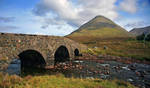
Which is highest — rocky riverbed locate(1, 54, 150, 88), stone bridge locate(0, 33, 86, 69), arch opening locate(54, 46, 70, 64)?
stone bridge locate(0, 33, 86, 69)

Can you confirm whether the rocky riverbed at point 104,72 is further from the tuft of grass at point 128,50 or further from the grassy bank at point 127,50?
the grassy bank at point 127,50

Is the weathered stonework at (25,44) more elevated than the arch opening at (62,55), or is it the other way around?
the weathered stonework at (25,44)

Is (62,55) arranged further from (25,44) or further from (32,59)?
(25,44)

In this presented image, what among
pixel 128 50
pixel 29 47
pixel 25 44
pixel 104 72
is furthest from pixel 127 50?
pixel 25 44

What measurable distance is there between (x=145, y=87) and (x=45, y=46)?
13120 millimetres

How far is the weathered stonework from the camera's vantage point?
37.9 ft

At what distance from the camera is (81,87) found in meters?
8.70

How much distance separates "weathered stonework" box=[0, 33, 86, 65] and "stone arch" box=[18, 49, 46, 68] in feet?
2.18

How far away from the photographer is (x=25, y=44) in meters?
13.6

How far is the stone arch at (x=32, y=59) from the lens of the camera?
1639cm

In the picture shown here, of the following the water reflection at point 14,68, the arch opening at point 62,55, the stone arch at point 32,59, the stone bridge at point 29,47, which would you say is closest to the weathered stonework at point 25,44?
the stone bridge at point 29,47

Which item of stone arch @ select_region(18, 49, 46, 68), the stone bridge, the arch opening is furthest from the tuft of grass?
stone arch @ select_region(18, 49, 46, 68)

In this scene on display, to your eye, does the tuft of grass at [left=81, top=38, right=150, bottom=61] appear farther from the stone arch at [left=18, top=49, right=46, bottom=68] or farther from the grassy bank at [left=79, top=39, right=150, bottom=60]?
the stone arch at [left=18, top=49, right=46, bottom=68]

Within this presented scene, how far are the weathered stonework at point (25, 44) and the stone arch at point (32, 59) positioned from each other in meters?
0.66
